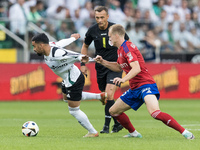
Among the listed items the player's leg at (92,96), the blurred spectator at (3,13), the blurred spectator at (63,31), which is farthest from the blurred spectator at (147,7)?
the player's leg at (92,96)

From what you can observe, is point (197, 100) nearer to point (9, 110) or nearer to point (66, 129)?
point (9, 110)

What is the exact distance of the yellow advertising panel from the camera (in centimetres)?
1978

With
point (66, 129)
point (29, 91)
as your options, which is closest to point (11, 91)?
point (29, 91)

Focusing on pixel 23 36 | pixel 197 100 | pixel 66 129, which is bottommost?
pixel 197 100

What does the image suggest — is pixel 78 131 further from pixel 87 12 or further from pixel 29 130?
pixel 87 12

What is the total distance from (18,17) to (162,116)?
13406mm

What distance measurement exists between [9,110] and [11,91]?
11.9ft

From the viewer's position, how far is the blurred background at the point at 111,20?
19.8 metres

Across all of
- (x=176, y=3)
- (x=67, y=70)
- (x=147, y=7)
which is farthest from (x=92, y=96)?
(x=176, y=3)

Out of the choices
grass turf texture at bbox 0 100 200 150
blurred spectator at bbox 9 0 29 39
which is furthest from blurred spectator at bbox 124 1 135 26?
grass turf texture at bbox 0 100 200 150

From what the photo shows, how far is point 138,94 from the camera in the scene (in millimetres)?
8633

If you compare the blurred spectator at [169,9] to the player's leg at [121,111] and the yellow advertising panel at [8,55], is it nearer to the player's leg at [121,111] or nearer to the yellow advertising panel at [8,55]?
the yellow advertising panel at [8,55]

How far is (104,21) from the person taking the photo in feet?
34.2

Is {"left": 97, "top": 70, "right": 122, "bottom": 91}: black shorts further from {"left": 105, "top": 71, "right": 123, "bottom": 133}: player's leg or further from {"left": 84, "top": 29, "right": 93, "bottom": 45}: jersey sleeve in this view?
{"left": 84, "top": 29, "right": 93, "bottom": 45}: jersey sleeve
